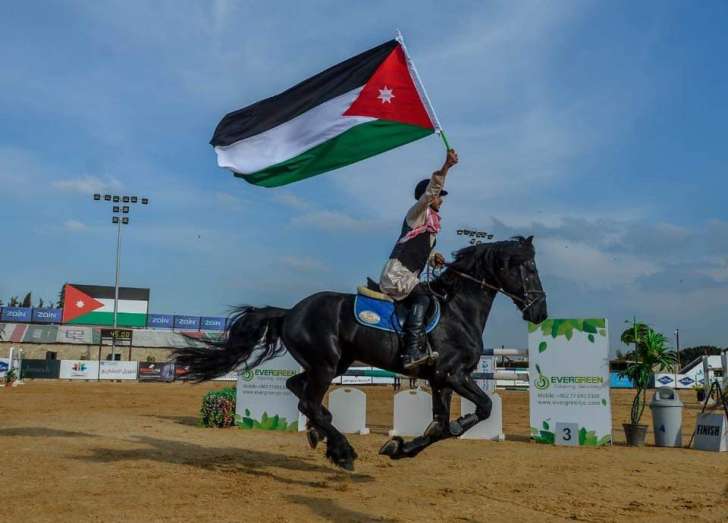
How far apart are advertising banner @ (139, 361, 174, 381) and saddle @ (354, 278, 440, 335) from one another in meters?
42.9

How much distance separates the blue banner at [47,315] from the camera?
72375 millimetres

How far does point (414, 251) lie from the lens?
8.70m

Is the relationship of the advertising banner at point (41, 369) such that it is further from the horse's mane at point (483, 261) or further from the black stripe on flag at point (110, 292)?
the horse's mane at point (483, 261)

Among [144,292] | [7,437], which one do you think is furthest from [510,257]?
[144,292]

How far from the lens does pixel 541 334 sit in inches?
592

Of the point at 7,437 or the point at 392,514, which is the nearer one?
the point at 392,514

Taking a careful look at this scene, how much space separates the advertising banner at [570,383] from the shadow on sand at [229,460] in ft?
20.5

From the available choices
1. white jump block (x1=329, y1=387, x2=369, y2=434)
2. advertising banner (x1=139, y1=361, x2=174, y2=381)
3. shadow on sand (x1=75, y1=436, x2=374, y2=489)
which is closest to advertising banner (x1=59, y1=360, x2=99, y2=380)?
advertising banner (x1=139, y1=361, x2=174, y2=381)

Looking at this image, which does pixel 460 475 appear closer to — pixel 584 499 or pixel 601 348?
pixel 584 499

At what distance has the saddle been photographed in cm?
859

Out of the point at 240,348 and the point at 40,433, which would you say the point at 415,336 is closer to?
the point at 240,348

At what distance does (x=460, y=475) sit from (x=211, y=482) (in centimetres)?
351

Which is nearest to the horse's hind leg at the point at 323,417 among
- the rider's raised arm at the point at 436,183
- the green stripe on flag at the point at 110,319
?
the rider's raised arm at the point at 436,183

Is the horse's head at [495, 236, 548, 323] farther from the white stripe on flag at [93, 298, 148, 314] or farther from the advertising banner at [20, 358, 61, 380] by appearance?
the white stripe on flag at [93, 298, 148, 314]
